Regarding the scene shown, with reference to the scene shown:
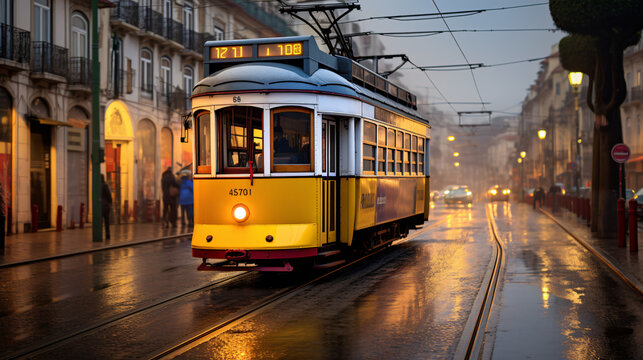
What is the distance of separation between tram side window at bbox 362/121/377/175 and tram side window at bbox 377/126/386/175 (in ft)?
0.94

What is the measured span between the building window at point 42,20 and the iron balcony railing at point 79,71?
1388 millimetres

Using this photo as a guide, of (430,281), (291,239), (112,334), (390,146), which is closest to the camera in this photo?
(112,334)

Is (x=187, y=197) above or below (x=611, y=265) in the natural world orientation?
above

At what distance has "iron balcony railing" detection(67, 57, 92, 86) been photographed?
26.1 m

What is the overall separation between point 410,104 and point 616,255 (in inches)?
228

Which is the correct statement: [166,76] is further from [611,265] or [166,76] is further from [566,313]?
[566,313]

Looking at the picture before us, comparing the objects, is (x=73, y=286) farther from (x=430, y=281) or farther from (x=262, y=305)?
(x=430, y=281)

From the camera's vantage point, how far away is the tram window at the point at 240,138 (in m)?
11.1

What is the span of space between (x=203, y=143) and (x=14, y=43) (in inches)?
558

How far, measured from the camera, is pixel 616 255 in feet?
50.0

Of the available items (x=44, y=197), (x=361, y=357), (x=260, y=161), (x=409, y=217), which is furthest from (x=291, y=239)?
(x=44, y=197)

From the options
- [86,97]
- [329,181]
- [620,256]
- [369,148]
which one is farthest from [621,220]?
[86,97]

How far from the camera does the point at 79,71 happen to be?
26.4 m

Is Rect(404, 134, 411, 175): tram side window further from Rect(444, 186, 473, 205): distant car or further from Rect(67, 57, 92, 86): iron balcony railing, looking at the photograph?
Rect(444, 186, 473, 205): distant car
